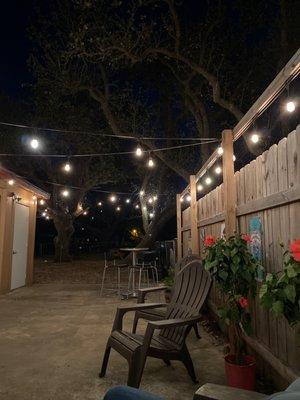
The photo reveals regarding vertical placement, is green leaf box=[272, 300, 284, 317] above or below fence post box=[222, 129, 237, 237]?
below

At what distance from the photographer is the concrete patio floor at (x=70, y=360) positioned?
312cm

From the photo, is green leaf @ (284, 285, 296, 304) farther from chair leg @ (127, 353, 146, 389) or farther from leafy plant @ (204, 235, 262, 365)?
chair leg @ (127, 353, 146, 389)

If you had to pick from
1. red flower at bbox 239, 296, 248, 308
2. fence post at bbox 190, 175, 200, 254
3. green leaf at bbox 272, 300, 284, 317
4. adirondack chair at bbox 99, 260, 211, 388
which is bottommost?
adirondack chair at bbox 99, 260, 211, 388

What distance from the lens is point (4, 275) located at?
8414 mm

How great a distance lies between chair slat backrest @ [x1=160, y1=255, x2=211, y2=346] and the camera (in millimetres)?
3418

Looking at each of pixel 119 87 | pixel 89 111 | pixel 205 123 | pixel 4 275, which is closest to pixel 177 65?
pixel 205 123

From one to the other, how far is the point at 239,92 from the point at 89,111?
762 cm

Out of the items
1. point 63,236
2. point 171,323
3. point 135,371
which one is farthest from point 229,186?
point 63,236

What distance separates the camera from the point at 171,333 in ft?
11.4

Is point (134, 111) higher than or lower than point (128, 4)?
lower

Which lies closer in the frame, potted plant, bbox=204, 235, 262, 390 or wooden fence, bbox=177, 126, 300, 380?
wooden fence, bbox=177, 126, 300, 380

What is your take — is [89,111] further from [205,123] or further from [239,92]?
[239,92]

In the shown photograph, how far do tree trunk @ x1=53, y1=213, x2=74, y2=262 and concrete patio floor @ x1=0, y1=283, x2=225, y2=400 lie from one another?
12656 millimetres

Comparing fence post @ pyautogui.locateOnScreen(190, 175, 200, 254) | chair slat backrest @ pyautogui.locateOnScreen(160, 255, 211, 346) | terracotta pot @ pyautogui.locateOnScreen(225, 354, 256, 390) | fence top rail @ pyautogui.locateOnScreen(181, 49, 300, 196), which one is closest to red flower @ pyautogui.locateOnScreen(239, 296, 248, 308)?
terracotta pot @ pyautogui.locateOnScreen(225, 354, 256, 390)
